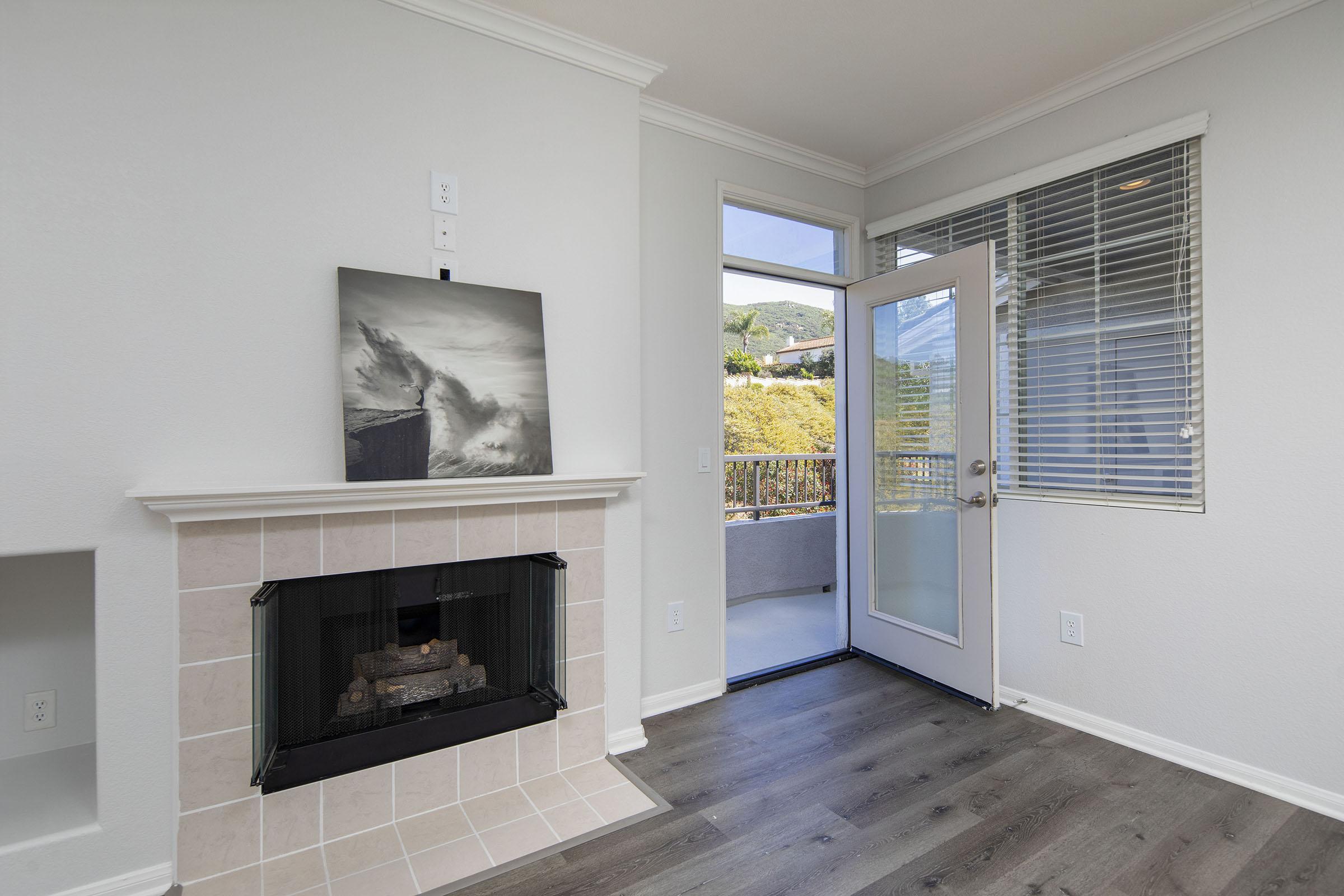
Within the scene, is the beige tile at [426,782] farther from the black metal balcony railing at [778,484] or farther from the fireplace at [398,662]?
the black metal balcony railing at [778,484]

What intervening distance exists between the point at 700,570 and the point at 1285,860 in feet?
6.75

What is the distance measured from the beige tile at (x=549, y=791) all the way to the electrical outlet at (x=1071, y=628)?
2077 mm

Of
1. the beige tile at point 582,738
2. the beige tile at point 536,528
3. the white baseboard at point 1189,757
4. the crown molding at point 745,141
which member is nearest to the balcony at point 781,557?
the white baseboard at point 1189,757

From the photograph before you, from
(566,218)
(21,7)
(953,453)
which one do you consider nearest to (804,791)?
(953,453)

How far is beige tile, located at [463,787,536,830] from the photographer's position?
199 centimetres

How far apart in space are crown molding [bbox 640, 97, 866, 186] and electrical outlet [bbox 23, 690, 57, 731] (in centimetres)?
287

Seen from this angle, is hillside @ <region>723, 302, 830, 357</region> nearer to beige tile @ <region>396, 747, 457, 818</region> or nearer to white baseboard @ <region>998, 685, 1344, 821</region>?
white baseboard @ <region>998, 685, 1344, 821</region>

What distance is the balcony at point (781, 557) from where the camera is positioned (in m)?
3.89

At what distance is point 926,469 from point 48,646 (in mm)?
3297

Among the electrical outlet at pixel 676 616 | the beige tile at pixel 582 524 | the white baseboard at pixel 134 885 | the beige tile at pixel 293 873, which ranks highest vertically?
the beige tile at pixel 582 524

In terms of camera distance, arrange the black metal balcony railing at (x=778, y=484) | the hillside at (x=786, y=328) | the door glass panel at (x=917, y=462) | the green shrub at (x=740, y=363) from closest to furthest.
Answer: the door glass panel at (x=917, y=462) < the black metal balcony railing at (x=778, y=484) < the green shrub at (x=740, y=363) < the hillside at (x=786, y=328)

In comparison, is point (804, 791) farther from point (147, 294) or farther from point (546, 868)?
point (147, 294)

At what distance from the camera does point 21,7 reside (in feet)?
5.14

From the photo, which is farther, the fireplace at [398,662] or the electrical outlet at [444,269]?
the electrical outlet at [444,269]
